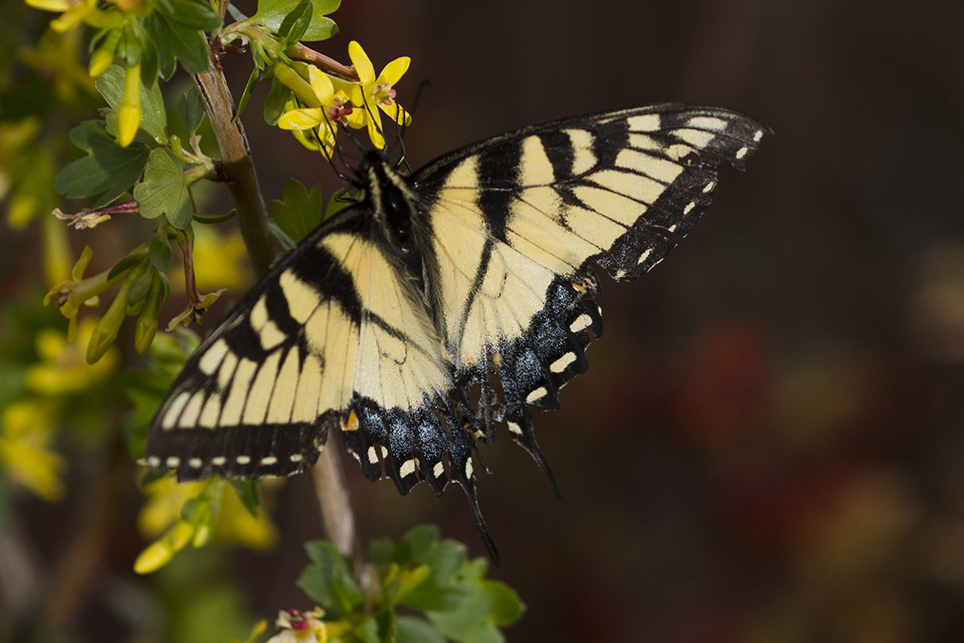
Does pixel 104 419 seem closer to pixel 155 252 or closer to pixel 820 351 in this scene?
pixel 155 252

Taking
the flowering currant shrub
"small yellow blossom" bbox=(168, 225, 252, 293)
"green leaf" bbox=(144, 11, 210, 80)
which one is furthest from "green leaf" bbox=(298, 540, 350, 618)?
"small yellow blossom" bbox=(168, 225, 252, 293)

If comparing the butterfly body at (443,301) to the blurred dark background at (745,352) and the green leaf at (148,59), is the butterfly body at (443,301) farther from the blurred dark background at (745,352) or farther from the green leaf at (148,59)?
the blurred dark background at (745,352)

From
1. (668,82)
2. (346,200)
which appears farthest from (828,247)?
(346,200)

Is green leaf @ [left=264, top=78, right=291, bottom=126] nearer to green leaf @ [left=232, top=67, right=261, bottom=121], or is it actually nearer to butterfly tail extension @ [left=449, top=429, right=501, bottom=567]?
green leaf @ [left=232, top=67, right=261, bottom=121]

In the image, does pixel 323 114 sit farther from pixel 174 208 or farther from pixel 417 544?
pixel 417 544

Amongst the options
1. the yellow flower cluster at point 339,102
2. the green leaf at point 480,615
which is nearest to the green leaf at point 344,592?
the green leaf at point 480,615

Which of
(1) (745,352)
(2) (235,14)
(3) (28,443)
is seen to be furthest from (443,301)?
(1) (745,352)
